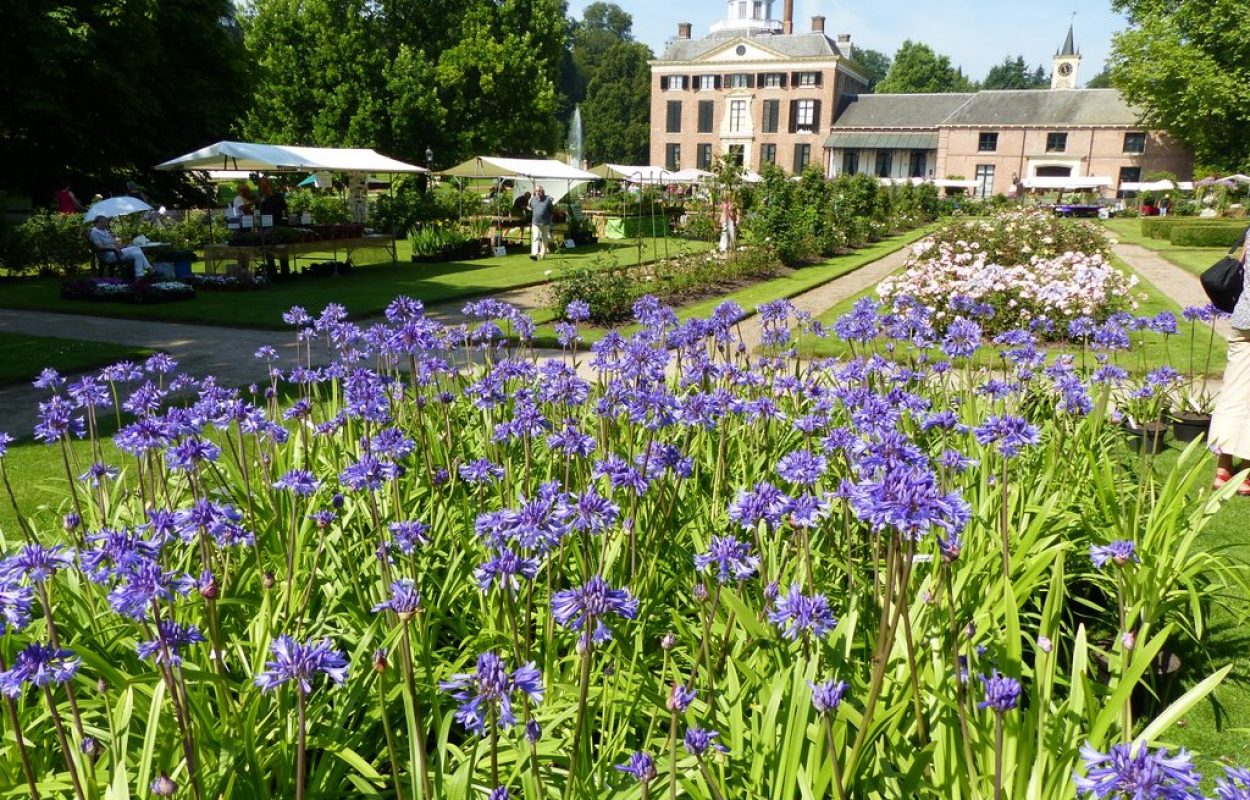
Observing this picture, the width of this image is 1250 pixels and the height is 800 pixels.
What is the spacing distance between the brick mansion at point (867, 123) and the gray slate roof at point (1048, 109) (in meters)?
0.07

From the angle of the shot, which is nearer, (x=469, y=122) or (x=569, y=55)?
(x=469, y=122)

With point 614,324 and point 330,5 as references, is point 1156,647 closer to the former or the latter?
point 614,324

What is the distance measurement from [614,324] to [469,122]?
23.3 m

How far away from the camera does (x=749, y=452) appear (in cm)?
469

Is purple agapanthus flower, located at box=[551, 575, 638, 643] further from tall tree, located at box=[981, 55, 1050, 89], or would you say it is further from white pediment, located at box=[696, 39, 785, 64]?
tall tree, located at box=[981, 55, 1050, 89]

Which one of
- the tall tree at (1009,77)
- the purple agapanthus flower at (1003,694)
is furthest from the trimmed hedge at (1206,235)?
the tall tree at (1009,77)

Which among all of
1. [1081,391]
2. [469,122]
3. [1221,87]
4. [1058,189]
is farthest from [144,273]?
[1058,189]

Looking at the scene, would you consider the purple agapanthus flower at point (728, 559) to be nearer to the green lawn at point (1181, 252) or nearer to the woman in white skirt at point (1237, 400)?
the woman in white skirt at point (1237, 400)

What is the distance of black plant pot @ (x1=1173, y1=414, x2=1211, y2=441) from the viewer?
22.5 feet

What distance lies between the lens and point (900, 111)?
222ft

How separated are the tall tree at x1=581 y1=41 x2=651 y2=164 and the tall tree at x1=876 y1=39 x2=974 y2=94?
1035 inches

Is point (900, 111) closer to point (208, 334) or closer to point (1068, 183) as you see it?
point (1068, 183)

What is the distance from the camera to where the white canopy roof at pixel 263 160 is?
16.7 metres

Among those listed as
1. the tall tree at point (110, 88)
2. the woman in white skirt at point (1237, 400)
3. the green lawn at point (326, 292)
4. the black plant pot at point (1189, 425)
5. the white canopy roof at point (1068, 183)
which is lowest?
the black plant pot at point (1189, 425)
